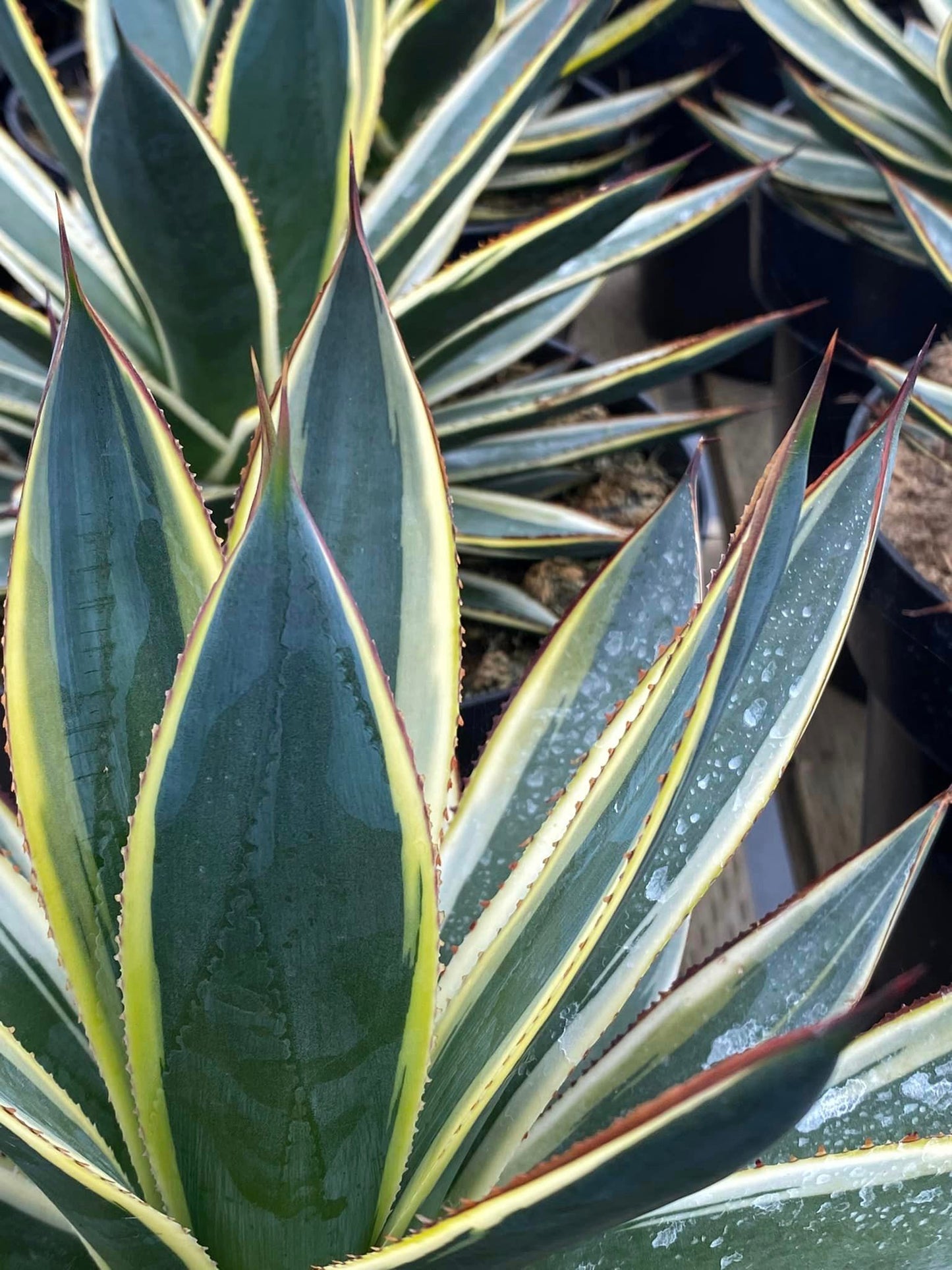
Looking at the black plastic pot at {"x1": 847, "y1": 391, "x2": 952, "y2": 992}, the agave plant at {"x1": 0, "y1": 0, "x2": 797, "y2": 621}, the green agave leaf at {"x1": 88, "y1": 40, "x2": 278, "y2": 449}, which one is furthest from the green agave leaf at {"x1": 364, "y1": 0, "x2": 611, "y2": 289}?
the black plastic pot at {"x1": 847, "y1": 391, "x2": 952, "y2": 992}

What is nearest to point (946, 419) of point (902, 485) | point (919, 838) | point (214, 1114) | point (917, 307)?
point (902, 485)

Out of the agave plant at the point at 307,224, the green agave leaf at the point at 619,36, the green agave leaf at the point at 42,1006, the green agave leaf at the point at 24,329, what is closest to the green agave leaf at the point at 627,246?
the agave plant at the point at 307,224

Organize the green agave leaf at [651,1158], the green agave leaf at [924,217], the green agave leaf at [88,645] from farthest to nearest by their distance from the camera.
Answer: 1. the green agave leaf at [924,217]
2. the green agave leaf at [88,645]
3. the green agave leaf at [651,1158]

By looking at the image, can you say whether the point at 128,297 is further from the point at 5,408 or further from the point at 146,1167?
the point at 146,1167

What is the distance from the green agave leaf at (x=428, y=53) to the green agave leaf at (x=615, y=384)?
0.98 feet

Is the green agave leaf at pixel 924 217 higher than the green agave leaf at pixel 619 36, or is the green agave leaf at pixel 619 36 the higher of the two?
the green agave leaf at pixel 619 36

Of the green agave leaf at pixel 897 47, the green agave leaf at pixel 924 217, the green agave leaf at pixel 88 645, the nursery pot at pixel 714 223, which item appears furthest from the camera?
the nursery pot at pixel 714 223

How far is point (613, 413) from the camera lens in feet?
3.26

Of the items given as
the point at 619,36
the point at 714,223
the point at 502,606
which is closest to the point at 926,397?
the point at 502,606

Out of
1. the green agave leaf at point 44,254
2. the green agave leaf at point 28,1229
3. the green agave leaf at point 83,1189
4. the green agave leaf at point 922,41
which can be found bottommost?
the green agave leaf at point 28,1229

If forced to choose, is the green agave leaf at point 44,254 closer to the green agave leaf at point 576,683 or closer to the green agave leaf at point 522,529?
the green agave leaf at point 522,529

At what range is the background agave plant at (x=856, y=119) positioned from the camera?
0.96m

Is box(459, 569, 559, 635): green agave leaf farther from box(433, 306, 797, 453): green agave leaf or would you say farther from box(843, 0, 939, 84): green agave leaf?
box(843, 0, 939, 84): green agave leaf

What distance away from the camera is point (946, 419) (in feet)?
2.20
